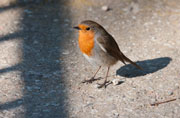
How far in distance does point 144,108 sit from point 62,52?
64.7 inches

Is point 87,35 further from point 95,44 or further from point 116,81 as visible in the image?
point 116,81

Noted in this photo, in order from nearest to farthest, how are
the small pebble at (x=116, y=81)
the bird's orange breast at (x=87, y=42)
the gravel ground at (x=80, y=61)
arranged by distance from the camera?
the gravel ground at (x=80, y=61), the bird's orange breast at (x=87, y=42), the small pebble at (x=116, y=81)

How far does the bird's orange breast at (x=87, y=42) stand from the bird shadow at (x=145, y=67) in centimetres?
71

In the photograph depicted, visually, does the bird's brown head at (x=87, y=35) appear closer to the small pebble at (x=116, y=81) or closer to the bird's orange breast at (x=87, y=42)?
the bird's orange breast at (x=87, y=42)

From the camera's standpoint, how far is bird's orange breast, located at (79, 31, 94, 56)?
4309 millimetres

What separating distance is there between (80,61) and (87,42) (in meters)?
0.77

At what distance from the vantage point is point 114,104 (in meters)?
4.13

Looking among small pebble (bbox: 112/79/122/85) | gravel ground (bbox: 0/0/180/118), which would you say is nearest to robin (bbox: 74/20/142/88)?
small pebble (bbox: 112/79/122/85)

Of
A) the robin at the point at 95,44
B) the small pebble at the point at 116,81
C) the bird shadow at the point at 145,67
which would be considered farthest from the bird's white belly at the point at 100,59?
the bird shadow at the point at 145,67

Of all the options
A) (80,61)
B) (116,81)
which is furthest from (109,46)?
(80,61)

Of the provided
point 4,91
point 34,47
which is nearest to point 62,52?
point 34,47

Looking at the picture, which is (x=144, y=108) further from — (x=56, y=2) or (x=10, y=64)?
(x=56, y=2)

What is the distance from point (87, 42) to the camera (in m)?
4.32

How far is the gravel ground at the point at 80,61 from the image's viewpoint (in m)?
4.05
